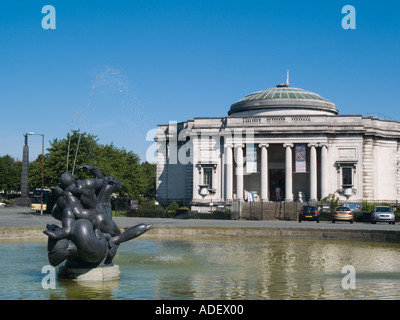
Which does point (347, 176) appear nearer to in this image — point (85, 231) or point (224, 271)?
point (224, 271)

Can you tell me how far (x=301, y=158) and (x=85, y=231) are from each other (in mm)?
55883

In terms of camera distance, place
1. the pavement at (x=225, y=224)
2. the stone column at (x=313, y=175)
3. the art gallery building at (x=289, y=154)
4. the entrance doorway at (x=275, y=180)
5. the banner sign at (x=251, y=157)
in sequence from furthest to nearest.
→ the entrance doorway at (x=275, y=180)
the banner sign at (x=251, y=157)
the art gallery building at (x=289, y=154)
the stone column at (x=313, y=175)
the pavement at (x=225, y=224)

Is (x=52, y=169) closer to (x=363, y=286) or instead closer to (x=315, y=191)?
(x=315, y=191)

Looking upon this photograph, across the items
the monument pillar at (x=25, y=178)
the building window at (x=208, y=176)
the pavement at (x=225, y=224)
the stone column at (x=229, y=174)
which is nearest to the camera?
the pavement at (x=225, y=224)

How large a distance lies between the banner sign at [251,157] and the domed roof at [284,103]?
752 centimetres

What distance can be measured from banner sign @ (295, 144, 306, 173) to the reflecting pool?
40.0 metres

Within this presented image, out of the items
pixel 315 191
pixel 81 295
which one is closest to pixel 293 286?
pixel 81 295

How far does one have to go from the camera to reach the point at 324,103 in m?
78.6

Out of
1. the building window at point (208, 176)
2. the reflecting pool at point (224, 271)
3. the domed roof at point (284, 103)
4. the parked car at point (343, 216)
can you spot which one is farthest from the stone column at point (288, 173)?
the reflecting pool at point (224, 271)

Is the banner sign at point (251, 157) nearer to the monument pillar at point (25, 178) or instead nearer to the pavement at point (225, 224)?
the pavement at point (225, 224)

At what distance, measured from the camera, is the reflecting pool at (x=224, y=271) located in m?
15.6

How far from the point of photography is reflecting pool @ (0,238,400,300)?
1561cm

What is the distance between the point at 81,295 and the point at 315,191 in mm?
57849

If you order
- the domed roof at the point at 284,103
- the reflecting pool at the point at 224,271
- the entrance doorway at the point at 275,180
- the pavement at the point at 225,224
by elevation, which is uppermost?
the domed roof at the point at 284,103
